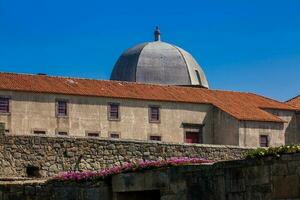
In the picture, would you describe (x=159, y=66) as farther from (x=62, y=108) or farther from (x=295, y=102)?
(x=62, y=108)

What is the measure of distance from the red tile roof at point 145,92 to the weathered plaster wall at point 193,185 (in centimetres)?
2971

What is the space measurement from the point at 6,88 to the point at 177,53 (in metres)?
28.1

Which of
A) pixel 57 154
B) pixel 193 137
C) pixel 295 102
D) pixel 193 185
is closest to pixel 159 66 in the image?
pixel 295 102

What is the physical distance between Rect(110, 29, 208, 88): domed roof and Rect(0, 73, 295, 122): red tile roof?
1204 centimetres

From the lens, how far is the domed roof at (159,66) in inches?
2776

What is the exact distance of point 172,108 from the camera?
52844 mm

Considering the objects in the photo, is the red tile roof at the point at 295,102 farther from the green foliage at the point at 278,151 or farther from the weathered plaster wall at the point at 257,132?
the green foliage at the point at 278,151

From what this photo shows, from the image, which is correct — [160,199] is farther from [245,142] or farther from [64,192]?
[245,142]

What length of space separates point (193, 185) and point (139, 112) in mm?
36317

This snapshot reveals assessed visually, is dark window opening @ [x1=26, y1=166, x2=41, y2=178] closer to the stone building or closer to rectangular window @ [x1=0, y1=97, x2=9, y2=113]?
the stone building

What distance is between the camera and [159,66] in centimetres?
7150

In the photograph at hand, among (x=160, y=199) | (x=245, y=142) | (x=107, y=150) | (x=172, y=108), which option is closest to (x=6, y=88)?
(x=172, y=108)

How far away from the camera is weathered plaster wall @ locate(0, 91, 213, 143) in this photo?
48531mm

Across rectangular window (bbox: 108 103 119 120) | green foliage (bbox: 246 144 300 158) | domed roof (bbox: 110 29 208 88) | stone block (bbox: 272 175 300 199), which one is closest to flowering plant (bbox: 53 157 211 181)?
green foliage (bbox: 246 144 300 158)
